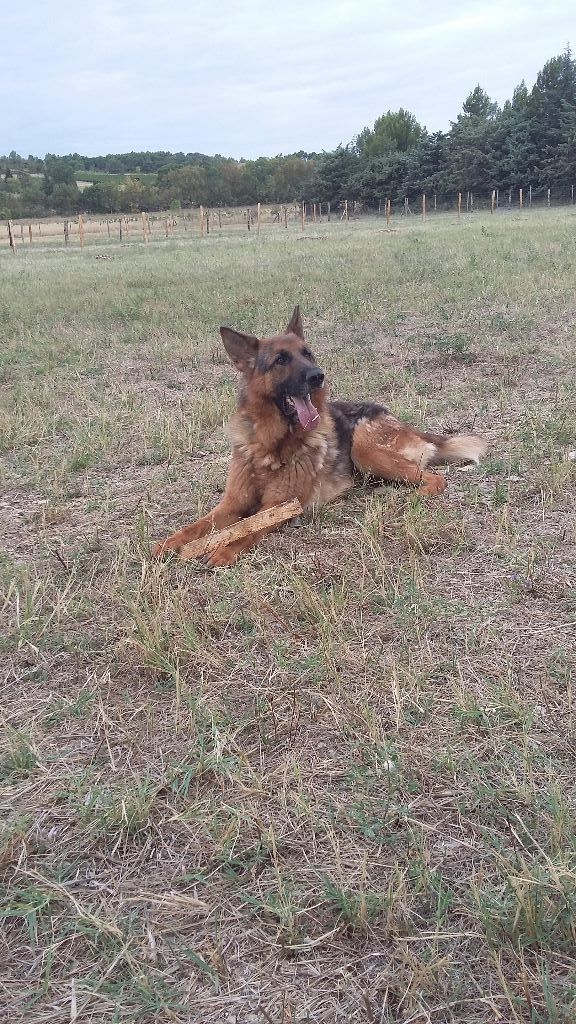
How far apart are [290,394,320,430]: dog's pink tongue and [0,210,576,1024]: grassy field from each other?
616 mm

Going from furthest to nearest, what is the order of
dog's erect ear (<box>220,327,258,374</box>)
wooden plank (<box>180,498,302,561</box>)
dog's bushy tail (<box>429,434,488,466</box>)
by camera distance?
1. dog's bushy tail (<box>429,434,488,466</box>)
2. dog's erect ear (<box>220,327,258,374</box>)
3. wooden plank (<box>180,498,302,561</box>)

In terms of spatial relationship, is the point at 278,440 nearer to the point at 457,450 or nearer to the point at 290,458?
A: the point at 290,458

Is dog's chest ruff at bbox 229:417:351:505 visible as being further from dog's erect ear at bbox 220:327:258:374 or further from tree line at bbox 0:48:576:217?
tree line at bbox 0:48:576:217

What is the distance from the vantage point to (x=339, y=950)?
1.74 m

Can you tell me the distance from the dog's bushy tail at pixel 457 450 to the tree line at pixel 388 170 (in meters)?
51.5

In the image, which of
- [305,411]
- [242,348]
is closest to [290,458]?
[305,411]

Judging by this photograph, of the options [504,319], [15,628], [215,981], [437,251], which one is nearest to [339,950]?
[215,981]

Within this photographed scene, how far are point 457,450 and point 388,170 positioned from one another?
2301 inches

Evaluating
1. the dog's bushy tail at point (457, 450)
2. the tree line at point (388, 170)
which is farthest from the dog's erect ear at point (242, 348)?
the tree line at point (388, 170)

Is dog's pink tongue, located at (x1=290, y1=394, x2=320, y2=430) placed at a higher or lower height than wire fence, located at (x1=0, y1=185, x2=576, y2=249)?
lower

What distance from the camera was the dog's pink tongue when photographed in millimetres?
4414

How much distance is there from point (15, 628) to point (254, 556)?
135 centimetres

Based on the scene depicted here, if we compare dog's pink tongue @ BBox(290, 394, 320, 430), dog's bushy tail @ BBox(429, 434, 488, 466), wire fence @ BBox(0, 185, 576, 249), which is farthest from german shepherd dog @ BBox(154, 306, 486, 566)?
wire fence @ BBox(0, 185, 576, 249)

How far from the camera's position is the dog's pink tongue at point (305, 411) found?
4414mm
